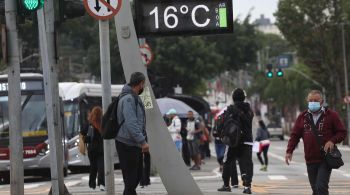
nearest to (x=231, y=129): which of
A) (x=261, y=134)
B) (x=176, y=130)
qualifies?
(x=261, y=134)

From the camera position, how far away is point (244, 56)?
6469cm

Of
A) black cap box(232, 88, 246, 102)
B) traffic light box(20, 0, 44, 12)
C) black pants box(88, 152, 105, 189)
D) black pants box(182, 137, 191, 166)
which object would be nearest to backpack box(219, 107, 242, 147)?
black cap box(232, 88, 246, 102)

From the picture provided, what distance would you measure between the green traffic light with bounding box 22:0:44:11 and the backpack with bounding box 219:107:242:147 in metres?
4.06

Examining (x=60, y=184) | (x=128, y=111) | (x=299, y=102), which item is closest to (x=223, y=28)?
(x=128, y=111)

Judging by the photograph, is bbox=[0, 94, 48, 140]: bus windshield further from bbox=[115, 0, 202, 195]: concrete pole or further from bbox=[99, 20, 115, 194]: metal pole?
bbox=[99, 20, 115, 194]: metal pole

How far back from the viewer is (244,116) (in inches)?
568

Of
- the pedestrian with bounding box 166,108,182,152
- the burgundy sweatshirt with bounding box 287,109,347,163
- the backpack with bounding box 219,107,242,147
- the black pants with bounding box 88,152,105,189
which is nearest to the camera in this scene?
the burgundy sweatshirt with bounding box 287,109,347,163

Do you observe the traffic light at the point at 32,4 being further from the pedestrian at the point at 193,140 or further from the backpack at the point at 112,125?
the pedestrian at the point at 193,140

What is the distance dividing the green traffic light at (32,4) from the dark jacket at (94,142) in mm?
4660

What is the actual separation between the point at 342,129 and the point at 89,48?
49.8 metres

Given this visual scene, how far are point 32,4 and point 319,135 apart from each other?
3.77m

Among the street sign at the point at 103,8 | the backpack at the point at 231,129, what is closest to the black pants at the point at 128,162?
the street sign at the point at 103,8

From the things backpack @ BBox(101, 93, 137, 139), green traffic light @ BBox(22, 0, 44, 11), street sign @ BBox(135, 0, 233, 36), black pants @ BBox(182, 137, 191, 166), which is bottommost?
black pants @ BBox(182, 137, 191, 166)

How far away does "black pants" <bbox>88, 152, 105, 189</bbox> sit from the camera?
1612 cm
